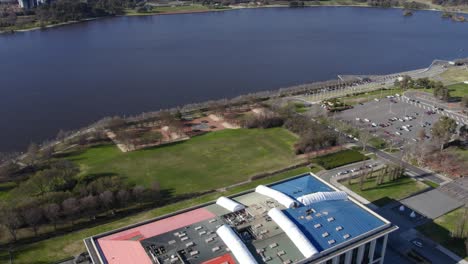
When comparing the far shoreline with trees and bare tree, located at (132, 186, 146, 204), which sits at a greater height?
the far shoreline with trees

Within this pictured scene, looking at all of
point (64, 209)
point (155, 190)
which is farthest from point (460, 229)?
point (64, 209)

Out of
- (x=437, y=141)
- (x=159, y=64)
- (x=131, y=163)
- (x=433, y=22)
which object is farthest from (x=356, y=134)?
(x=433, y=22)

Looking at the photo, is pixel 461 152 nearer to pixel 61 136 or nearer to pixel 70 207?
pixel 70 207

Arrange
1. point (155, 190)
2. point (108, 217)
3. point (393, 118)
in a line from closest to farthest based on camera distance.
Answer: point (108, 217) < point (155, 190) < point (393, 118)

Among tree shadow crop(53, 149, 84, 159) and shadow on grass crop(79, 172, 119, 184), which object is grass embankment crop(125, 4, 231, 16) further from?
shadow on grass crop(79, 172, 119, 184)

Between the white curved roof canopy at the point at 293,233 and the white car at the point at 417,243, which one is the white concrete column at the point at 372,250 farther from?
the white car at the point at 417,243

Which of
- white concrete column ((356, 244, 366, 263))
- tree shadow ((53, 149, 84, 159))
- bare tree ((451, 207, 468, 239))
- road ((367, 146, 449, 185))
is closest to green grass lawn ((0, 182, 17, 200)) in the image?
tree shadow ((53, 149, 84, 159))
